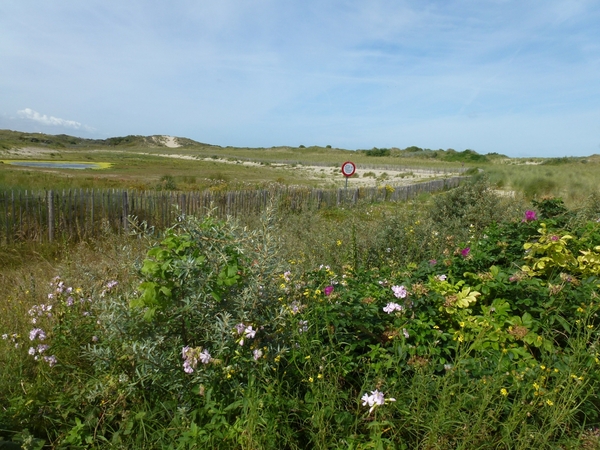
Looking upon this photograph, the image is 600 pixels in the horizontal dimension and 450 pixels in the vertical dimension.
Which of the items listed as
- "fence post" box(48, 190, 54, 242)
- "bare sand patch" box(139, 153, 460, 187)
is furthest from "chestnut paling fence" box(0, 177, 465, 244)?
"bare sand patch" box(139, 153, 460, 187)

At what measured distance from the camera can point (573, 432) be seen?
196cm

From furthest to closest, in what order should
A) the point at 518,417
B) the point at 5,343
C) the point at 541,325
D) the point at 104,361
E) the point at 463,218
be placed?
the point at 463,218
the point at 5,343
the point at 541,325
the point at 104,361
the point at 518,417

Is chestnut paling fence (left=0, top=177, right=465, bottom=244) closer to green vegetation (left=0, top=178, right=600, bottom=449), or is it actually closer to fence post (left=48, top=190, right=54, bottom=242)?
fence post (left=48, top=190, right=54, bottom=242)

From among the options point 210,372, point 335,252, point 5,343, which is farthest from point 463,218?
point 5,343

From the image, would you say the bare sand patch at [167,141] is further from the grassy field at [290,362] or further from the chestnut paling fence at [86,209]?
the grassy field at [290,362]

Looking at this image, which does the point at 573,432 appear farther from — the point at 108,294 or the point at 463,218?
the point at 463,218

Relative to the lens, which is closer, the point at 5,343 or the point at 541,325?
the point at 541,325

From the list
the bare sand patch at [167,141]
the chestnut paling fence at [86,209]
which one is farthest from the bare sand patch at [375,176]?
the bare sand patch at [167,141]

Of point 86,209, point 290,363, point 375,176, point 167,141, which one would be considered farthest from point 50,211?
point 167,141

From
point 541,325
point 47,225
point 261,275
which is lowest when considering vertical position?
point 47,225

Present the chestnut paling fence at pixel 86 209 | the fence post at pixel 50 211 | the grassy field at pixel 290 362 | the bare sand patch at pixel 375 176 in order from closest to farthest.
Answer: the grassy field at pixel 290 362, the chestnut paling fence at pixel 86 209, the fence post at pixel 50 211, the bare sand patch at pixel 375 176

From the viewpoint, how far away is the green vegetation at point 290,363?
1785mm

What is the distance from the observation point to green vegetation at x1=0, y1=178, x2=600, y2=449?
1.79 m

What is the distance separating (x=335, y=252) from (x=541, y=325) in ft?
8.91
